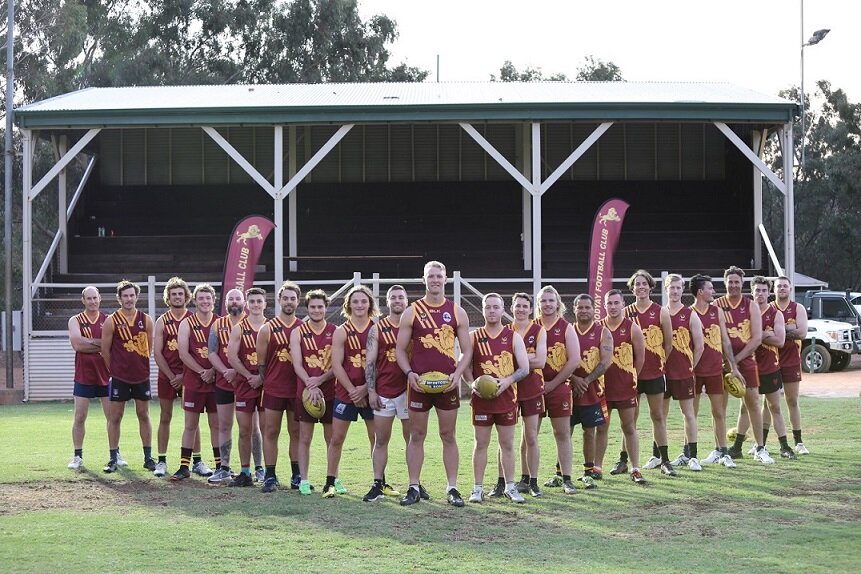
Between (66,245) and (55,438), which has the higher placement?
(66,245)

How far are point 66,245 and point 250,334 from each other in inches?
720

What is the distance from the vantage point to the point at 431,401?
386 inches

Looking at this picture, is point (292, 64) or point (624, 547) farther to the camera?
point (292, 64)

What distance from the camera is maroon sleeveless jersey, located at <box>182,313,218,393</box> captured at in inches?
449

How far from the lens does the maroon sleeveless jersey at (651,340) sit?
11.5 meters

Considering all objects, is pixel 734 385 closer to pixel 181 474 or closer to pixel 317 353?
pixel 317 353

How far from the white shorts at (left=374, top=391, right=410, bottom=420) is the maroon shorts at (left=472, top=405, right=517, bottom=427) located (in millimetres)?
570

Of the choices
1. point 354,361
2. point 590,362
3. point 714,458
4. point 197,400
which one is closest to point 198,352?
point 197,400

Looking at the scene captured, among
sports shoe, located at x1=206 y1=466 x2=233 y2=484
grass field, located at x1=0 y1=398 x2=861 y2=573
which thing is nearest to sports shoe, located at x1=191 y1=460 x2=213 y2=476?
grass field, located at x1=0 y1=398 x2=861 y2=573

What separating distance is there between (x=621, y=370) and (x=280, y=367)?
10.2ft

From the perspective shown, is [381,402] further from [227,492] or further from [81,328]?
[81,328]

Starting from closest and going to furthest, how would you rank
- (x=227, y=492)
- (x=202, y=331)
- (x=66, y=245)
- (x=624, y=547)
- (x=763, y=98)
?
(x=624, y=547)
(x=227, y=492)
(x=202, y=331)
(x=763, y=98)
(x=66, y=245)

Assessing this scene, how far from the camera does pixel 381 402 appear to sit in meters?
9.92

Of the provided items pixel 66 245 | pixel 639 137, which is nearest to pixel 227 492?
pixel 66 245
